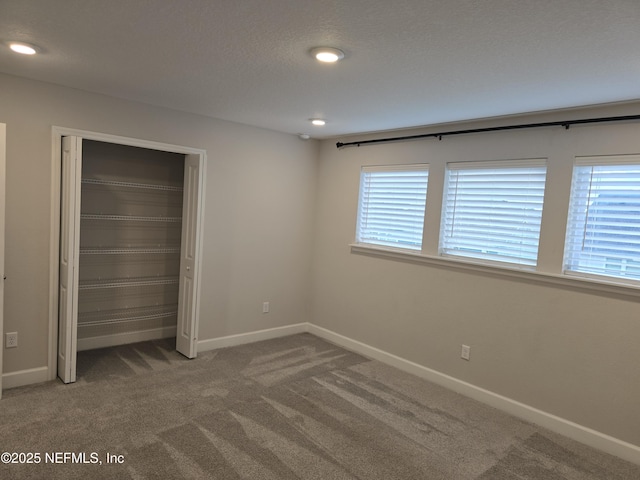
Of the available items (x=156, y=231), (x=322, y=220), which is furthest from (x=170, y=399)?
(x=322, y=220)

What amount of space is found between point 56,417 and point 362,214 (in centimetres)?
334

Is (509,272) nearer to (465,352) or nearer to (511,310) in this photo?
(511,310)

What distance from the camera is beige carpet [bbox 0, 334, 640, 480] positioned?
2.56 metres

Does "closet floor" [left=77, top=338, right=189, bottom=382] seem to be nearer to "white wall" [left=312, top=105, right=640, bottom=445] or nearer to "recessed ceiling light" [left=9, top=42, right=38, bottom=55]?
"white wall" [left=312, top=105, right=640, bottom=445]

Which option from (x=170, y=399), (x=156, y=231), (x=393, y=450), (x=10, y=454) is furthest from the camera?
(x=156, y=231)

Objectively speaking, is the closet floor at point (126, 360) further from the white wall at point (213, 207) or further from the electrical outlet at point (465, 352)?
the electrical outlet at point (465, 352)

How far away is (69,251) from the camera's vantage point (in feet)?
11.1

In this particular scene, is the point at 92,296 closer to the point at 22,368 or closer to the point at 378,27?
the point at 22,368

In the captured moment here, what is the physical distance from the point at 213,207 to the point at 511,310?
297 centimetres

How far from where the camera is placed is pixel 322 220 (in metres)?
5.25

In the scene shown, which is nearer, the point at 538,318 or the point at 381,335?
the point at 538,318

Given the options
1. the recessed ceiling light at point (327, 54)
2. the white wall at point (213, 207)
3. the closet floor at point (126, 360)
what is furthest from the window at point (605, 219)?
the closet floor at point (126, 360)

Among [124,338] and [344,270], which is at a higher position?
[344,270]

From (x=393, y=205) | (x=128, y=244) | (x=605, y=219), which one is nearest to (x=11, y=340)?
(x=128, y=244)
